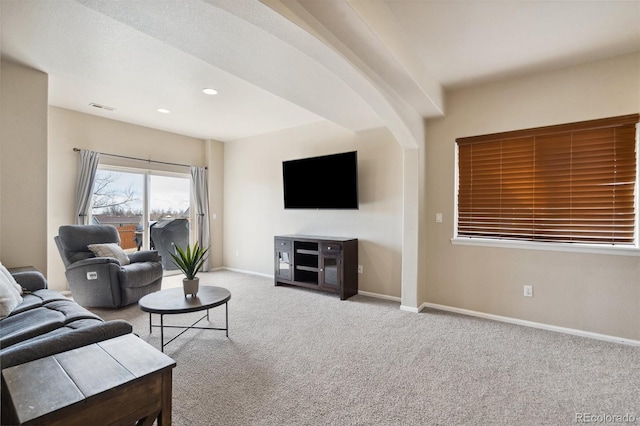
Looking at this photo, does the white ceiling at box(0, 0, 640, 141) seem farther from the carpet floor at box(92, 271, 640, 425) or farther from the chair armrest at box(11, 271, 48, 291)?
the carpet floor at box(92, 271, 640, 425)

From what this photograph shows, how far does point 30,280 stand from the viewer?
2570mm

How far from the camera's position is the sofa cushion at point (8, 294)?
2005 mm

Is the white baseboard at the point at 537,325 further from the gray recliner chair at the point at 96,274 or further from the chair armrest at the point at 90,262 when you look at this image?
the chair armrest at the point at 90,262

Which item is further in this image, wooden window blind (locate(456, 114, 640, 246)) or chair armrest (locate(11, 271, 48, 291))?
wooden window blind (locate(456, 114, 640, 246))

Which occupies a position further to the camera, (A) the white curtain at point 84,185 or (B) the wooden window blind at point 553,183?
(A) the white curtain at point 84,185

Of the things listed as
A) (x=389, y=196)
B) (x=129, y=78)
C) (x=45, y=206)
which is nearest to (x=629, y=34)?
(x=389, y=196)

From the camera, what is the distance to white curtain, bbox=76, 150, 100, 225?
4.35 metres

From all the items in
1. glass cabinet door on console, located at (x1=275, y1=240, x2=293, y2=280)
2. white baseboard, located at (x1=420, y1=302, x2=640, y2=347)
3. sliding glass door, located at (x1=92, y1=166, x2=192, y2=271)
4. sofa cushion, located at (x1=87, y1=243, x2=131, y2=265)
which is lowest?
white baseboard, located at (x1=420, y1=302, x2=640, y2=347)

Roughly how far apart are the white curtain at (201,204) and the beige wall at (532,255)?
4.09 meters

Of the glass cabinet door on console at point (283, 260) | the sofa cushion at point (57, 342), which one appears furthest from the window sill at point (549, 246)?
the sofa cushion at point (57, 342)

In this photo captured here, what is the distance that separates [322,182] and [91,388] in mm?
3726

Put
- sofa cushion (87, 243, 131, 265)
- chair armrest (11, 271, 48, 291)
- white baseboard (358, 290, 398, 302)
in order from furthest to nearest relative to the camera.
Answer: white baseboard (358, 290, 398, 302), sofa cushion (87, 243, 131, 265), chair armrest (11, 271, 48, 291)

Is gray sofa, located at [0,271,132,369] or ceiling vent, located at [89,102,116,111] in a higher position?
ceiling vent, located at [89,102,116,111]

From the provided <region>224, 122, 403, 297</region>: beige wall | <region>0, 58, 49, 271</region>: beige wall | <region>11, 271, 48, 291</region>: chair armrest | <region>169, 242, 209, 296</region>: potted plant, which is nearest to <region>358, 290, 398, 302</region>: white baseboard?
<region>224, 122, 403, 297</region>: beige wall
